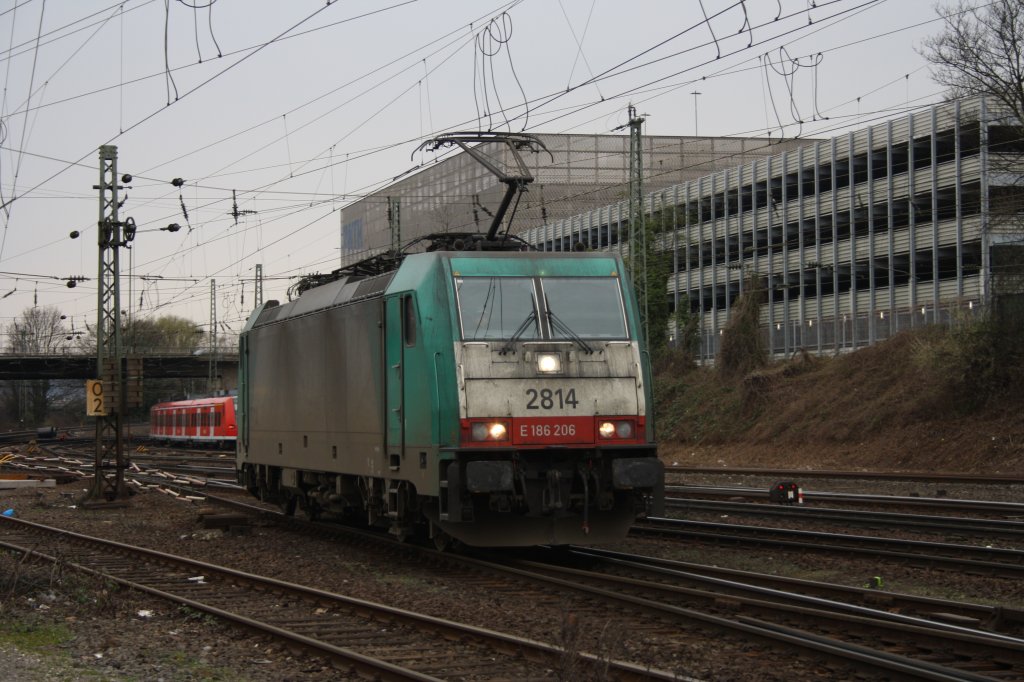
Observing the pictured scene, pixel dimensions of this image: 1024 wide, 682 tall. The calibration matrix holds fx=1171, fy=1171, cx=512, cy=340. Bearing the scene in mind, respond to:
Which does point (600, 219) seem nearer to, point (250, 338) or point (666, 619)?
point (250, 338)

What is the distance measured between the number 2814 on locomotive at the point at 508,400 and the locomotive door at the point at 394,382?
24 millimetres

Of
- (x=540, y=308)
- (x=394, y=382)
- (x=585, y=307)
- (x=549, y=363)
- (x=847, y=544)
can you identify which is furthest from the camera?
(x=847, y=544)

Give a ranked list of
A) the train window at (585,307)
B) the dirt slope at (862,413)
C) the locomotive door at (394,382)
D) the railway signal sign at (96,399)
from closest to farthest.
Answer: the train window at (585,307), the locomotive door at (394,382), the railway signal sign at (96,399), the dirt slope at (862,413)

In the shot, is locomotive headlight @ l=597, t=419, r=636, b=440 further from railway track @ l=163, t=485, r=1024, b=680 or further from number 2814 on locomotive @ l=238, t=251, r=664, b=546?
railway track @ l=163, t=485, r=1024, b=680

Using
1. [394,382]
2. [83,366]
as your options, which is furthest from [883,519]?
[83,366]

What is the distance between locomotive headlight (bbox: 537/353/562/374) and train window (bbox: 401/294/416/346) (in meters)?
1.49

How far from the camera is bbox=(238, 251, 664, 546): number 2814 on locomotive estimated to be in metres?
12.6

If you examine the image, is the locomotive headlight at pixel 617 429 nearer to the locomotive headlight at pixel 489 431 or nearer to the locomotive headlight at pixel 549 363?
the locomotive headlight at pixel 549 363

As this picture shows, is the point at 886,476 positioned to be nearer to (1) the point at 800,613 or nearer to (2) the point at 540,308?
(2) the point at 540,308

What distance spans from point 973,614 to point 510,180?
8.09 meters

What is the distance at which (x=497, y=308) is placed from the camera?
43.3 feet

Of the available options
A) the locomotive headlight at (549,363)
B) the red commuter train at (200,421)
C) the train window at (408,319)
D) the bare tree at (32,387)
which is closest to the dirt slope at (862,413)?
the locomotive headlight at (549,363)

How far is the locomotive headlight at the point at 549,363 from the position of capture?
1293cm

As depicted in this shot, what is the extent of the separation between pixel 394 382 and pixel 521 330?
5.83 ft
